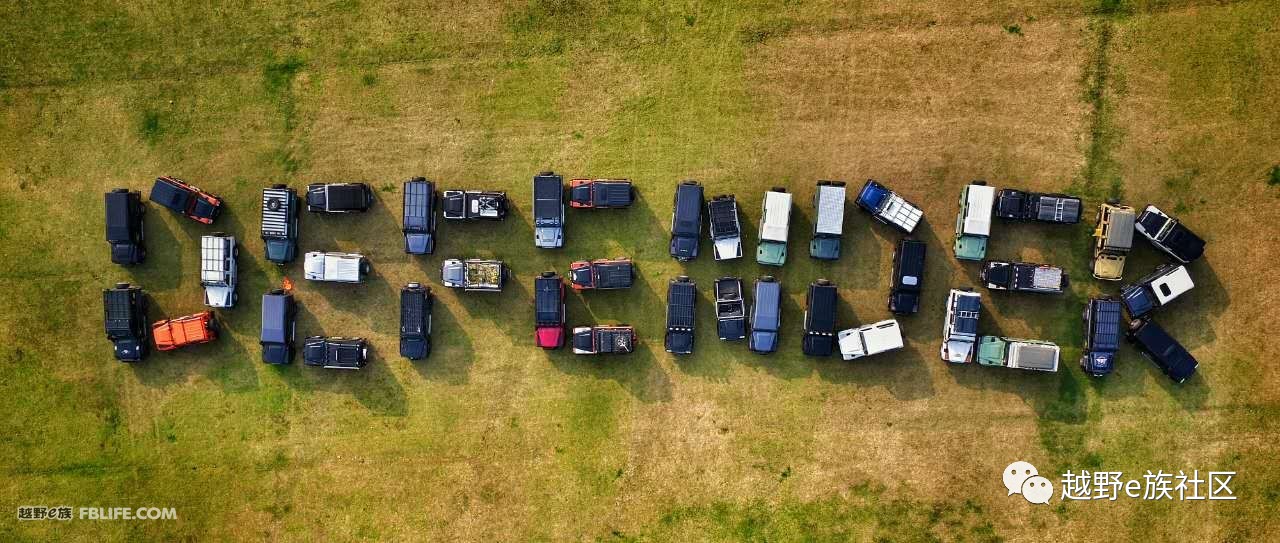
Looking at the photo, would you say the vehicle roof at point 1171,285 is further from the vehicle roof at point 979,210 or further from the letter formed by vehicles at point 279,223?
the letter formed by vehicles at point 279,223

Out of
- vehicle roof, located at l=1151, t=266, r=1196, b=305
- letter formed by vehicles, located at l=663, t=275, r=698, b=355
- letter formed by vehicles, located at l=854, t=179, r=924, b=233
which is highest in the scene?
letter formed by vehicles, located at l=854, t=179, r=924, b=233

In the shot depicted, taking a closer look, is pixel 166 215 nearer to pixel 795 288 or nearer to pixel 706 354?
pixel 706 354

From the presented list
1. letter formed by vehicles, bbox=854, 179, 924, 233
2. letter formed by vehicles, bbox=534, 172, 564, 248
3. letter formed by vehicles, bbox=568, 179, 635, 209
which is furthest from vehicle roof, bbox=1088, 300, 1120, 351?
letter formed by vehicles, bbox=534, 172, 564, 248

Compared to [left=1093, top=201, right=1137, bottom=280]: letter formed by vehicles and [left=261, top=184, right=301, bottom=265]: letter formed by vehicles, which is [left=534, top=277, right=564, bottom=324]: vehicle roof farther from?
[left=1093, top=201, right=1137, bottom=280]: letter formed by vehicles

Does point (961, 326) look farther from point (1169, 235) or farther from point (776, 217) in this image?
point (1169, 235)

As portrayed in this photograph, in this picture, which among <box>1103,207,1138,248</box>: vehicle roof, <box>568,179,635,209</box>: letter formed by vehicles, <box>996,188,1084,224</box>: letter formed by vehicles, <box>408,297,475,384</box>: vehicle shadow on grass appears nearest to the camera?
<box>1103,207,1138,248</box>: vehicle roof

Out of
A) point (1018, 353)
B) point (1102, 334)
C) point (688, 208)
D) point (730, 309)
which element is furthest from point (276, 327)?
point (1102, 334)

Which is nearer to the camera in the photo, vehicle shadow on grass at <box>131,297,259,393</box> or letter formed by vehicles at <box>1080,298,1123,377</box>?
letter formed by vehicles at <box>1080,298,1123,377</box>

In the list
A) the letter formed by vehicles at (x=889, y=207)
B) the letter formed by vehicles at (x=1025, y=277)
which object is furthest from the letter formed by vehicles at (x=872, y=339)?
the letter formed by vehicles at (x=1025, y=277)

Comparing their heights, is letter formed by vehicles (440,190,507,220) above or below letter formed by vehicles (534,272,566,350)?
above
